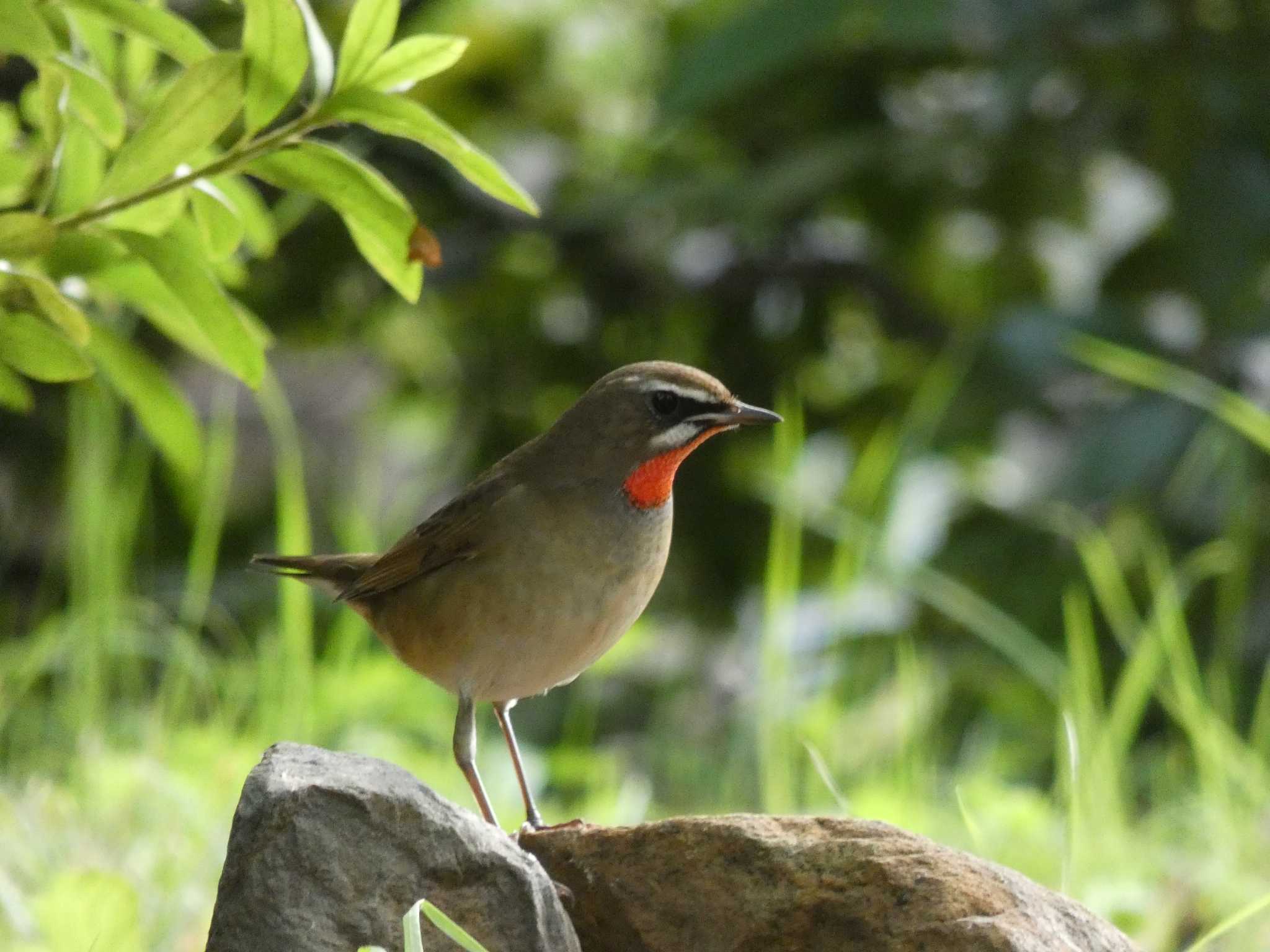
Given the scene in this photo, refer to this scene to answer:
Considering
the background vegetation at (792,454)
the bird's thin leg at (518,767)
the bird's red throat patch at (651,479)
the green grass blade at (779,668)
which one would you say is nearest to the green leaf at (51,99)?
the background vegetation at (792,454)

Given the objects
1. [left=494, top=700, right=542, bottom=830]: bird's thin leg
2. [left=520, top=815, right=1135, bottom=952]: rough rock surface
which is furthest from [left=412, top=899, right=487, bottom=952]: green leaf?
[left=494, top=700, right=542, bottom=830]: bird's thin leg

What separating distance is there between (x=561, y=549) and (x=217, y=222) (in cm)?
115

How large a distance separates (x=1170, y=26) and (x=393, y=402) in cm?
347

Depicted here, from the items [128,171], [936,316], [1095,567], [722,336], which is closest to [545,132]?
[722,336]

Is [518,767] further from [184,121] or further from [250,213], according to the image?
[184,121]

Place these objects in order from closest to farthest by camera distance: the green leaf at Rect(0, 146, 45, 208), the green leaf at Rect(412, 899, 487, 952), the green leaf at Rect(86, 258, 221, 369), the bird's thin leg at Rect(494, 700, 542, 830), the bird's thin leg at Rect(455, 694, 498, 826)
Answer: the green leaf at Rect(412, 899, 487, 952) → the green leaf at Rect(0, 146, 45, 208) → the green leaf at Rect(86, 258, 221, 369) → the bird's thin leg at Rect(494, 700, 542, 830) → the bird's thin leg at Rect(455, 694, 498, 826)

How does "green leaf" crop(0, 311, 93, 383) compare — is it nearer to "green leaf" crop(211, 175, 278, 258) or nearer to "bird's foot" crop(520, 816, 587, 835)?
"green leaf" crop(211, 175, 278, 258)

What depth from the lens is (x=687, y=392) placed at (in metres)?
3.74

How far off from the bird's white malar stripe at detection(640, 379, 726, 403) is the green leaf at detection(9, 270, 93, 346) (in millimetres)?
1410

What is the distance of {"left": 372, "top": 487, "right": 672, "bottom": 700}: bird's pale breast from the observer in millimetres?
3668

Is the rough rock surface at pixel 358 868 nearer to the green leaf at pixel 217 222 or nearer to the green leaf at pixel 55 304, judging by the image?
the green leaf at pixel 55 304

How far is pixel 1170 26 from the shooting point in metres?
5.95

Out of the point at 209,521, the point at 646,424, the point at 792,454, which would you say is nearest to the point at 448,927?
the point at 646,424

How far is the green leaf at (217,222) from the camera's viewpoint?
290 centimetres
